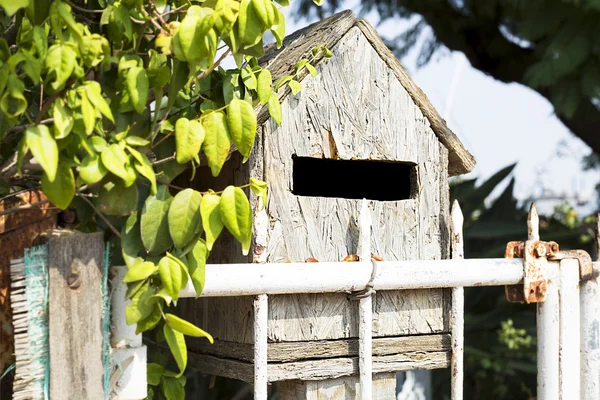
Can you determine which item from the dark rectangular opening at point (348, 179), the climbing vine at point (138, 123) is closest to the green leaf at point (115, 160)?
the climbing vine at point (138, 123)

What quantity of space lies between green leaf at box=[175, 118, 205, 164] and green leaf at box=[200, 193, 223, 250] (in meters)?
0.08

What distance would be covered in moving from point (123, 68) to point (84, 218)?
36 centimetres

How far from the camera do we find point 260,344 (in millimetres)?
1710

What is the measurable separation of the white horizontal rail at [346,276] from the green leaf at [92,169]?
1.52 ft

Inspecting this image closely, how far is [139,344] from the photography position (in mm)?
1546

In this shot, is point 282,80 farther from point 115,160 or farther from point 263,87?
point 115,160

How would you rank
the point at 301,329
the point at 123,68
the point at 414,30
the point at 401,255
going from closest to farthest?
1. the point at 123,68
2. the point at 301,329
3. the point at 401,255
4. the point at 414,30

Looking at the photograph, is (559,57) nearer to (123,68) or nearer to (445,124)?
(445,124)

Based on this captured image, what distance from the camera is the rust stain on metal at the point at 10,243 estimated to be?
1549 millimetres

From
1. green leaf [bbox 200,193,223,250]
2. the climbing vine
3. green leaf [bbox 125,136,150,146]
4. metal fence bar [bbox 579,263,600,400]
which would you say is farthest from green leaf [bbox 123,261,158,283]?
metal fence bar [bbox 579,263,600,400]

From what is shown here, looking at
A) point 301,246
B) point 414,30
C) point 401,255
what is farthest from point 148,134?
point 414,30

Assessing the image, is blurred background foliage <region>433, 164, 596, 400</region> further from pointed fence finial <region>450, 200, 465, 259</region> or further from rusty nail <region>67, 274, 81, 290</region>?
rusty nail <region>67, 274, 81, 290</region>

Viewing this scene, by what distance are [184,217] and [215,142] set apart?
0.47 ft

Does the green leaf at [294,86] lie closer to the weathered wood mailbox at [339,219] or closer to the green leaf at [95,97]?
the weathered wood mailbox at [339,219]
